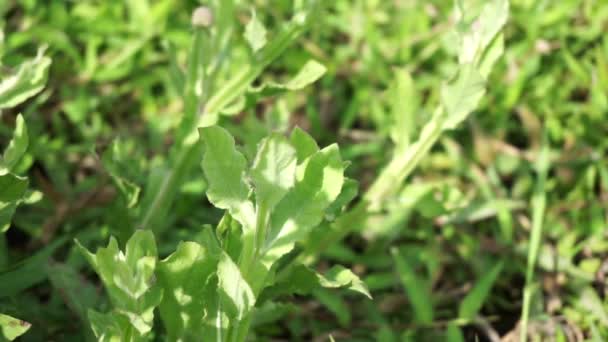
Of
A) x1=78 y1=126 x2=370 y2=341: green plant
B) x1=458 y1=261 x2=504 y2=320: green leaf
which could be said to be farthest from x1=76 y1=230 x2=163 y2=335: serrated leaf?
x1=458 y1=261 x2=504 y2=320: green leaf

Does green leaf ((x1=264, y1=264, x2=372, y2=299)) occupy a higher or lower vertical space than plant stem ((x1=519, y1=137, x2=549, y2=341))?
higher

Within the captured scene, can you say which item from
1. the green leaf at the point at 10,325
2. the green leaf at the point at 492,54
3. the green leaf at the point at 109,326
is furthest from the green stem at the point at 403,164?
the green leaf at the point at 10,325

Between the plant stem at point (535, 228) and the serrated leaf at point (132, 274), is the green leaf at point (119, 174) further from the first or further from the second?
the plant stem at point (535, 228)

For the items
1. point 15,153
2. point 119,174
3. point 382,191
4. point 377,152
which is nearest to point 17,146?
point 15,153

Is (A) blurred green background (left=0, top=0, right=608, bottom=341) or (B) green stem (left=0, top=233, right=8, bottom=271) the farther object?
(A) blurred green background (left=0, top=0, right=608, bottom=341)

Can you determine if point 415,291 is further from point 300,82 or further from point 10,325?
point 10,325

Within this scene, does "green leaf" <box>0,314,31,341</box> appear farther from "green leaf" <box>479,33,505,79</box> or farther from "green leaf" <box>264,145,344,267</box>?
"green leaf" <box>479,33,505,79</box>

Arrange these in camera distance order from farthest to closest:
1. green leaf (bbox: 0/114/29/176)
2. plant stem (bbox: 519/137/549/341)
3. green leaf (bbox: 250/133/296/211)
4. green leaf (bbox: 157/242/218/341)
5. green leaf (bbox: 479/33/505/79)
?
plant stem (bbox: 519/137/549/341)
green leaf (bbox: 479/33/505/79)
green leaf (bbox: 0/114/29/176)
green leaf (bbox: 157/242/218/341)
green leaf (bbox: 250/133/296/211)
